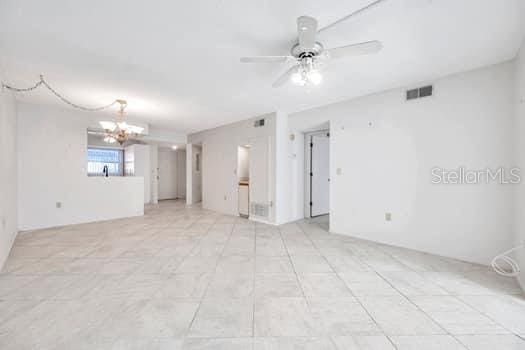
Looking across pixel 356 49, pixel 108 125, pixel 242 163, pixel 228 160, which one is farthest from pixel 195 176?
pixel 356 49

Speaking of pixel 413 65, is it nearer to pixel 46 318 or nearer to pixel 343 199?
pixel 343 199

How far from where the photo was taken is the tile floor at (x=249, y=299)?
1.46m

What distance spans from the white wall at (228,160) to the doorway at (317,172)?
3.78 ft

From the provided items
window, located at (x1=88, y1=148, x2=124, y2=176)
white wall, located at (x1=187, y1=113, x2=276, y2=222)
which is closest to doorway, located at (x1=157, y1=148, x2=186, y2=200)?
window, located at (x1=88, y1=148, x2=124, y2=176)

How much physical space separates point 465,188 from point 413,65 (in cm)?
175

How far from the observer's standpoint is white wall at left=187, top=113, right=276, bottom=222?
4.80 m

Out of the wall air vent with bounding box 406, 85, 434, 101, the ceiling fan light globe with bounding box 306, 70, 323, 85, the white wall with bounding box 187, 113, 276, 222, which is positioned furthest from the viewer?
the white wall with bounding box 187, 113, 276, 222

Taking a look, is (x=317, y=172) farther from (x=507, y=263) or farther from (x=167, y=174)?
(x=167, y=174)

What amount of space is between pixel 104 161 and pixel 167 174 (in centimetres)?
225

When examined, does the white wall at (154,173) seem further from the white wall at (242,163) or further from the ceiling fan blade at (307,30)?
the ceiling fan blade at (307,30)

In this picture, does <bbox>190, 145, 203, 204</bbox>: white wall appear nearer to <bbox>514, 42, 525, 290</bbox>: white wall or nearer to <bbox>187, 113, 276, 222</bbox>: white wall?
<bbox>187, 113, 276, 222</bbox>: white wall

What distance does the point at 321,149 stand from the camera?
5.62 meters

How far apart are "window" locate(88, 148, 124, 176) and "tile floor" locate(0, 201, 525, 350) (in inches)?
168

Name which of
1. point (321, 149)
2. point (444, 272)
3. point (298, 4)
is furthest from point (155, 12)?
point (321, 149)
